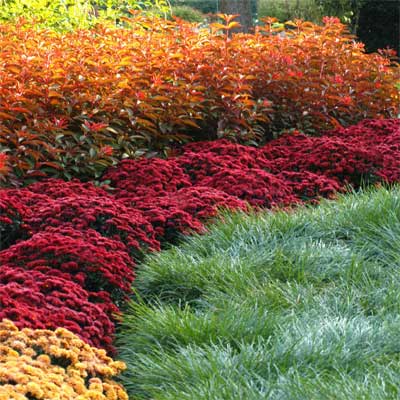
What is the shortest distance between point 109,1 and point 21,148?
578 centimetres

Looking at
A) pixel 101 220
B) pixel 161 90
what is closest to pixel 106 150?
pixel 161 90

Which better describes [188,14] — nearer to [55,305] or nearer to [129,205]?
[129,205]

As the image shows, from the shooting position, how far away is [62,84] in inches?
225

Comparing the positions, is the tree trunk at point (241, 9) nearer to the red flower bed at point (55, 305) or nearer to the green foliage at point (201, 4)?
the green foliage at point (201, 4)

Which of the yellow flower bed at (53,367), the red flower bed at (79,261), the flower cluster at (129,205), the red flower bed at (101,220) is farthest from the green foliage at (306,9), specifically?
the yellow flower bed at (53,367)

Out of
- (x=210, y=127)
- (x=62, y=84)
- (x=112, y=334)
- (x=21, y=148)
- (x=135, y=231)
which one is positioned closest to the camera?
(x=112, y=334)

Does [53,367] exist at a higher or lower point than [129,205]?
higher

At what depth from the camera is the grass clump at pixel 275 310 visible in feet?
9.61

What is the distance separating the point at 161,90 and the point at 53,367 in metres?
3.65

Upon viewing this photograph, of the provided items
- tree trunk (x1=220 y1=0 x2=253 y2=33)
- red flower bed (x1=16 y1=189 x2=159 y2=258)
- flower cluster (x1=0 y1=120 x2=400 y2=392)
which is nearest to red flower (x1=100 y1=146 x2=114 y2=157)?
flower cluster (x1=0 y1=120 x2=400 y2=392)

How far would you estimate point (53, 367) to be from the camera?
2857 mm

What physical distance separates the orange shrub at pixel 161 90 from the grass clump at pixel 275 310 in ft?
4.78

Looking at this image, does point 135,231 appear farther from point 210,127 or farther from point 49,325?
point 210,127

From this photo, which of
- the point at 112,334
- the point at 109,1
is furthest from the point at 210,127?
the point at 109,1
